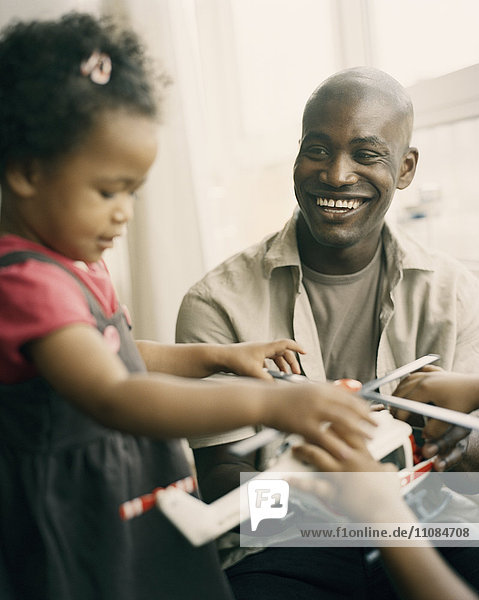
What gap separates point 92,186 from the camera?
0.58 metres

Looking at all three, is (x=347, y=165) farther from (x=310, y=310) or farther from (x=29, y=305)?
(x=29, y=305)

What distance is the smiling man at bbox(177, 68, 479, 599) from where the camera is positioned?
1.10m

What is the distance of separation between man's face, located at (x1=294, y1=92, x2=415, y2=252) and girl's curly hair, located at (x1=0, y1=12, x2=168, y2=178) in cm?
56

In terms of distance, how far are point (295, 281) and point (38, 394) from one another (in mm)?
666

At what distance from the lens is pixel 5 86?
58 cm

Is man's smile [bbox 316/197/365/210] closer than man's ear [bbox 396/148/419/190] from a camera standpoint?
Yes

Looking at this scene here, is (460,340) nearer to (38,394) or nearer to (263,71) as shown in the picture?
(38,394)

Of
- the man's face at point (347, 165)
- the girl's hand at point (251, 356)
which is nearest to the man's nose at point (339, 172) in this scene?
the man's face at point (347, 165)

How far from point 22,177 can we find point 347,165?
2.22 ft

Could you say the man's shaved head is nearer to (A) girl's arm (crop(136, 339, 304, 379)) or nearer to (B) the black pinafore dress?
(A) girl's arm (crop(136, 339, 304, 379))

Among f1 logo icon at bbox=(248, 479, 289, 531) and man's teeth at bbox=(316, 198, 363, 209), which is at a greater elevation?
man's teeth at bbox=(316, 198, 363, 209)

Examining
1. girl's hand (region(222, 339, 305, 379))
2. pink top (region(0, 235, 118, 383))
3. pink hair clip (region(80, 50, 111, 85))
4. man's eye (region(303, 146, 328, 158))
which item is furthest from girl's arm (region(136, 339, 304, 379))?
man's eye (region(303, 146, 328, 158))

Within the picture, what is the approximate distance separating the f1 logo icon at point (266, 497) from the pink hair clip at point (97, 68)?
17.4 inches

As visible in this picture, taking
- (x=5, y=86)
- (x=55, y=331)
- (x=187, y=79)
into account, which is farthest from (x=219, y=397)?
(x=187, y=79)
